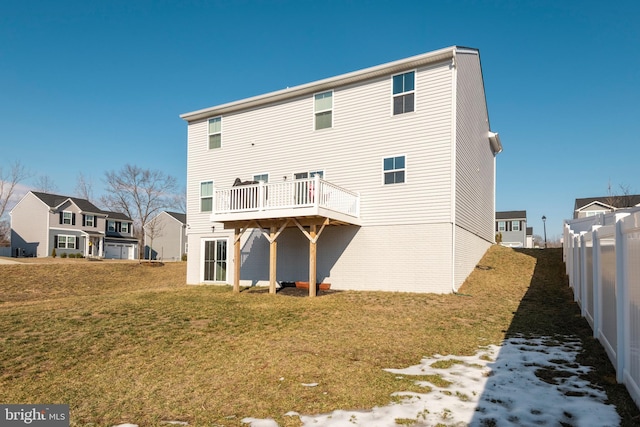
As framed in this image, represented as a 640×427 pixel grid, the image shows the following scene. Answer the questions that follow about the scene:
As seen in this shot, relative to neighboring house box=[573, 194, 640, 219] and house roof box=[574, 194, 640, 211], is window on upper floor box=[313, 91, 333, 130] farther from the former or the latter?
house roof box=[574, 194, 640, 211]

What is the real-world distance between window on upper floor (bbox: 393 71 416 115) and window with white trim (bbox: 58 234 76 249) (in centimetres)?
3743

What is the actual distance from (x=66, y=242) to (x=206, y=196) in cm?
2896

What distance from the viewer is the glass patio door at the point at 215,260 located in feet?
55.9

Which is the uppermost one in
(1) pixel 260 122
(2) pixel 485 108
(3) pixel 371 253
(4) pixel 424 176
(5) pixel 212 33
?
(5) pixel 212 33

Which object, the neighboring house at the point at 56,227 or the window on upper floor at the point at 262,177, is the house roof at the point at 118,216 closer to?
the neighboring house at the point at 56,227

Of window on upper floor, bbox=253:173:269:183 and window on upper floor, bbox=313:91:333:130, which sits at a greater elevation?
window on upper floor, bbox=313:91:333:130

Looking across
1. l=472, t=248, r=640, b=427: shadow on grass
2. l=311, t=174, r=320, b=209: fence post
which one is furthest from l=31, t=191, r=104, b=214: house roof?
l=472, t=248, r=640, b=427: shadow on grass

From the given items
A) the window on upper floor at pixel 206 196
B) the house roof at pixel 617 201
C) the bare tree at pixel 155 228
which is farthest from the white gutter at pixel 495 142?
the bare tree at pixel 155 228

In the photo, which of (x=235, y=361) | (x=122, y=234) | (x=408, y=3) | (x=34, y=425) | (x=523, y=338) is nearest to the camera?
(x=34, y=425)

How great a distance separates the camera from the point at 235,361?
574 centimetres

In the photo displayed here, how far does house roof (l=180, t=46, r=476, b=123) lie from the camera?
1288cm

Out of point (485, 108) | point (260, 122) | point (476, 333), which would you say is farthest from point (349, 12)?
point (476, 333)

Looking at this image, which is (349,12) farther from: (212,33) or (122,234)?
(122,234)

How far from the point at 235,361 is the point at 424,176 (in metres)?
9.28
